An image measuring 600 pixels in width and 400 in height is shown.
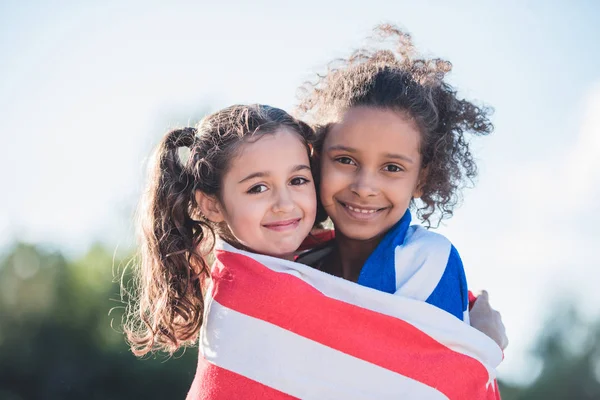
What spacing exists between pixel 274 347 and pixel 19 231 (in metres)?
6.31

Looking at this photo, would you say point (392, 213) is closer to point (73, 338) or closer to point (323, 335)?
point (323, 335)

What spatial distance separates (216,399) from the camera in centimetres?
224

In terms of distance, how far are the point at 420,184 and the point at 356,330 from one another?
0.86 meters

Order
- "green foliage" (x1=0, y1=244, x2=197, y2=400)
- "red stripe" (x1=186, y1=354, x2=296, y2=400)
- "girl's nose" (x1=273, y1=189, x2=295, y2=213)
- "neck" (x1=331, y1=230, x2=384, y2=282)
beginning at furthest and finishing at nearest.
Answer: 1. "green foliage" (x1=0, y1=244, x2=197, y2=400)
2. "neck" (x1=331, y1=230, x2=384, y2=282)
3. "girl's nose" (x1=273, y1=189, x2=295, y2=213)
4. "red stripe" (x1=186, y1=354, x2=296, y2=400)

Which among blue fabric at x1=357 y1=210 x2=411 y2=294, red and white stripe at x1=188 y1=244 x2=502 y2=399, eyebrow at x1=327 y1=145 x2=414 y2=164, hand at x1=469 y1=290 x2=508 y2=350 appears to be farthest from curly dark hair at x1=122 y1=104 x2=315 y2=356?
hand at x1=469 y1=290 x2=508 y2=350

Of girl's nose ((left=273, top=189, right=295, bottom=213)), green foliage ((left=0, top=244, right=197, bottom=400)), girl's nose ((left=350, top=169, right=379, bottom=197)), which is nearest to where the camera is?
girl's nose ((left=273, top=189, right=295, bottom=213))

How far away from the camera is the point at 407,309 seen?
7.47ft

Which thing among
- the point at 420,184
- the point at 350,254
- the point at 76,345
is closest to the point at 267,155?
the point at 350,254

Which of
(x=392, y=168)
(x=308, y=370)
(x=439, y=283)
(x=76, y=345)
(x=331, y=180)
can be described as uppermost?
(x=392, y=168)

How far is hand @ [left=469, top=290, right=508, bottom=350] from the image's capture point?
2650 mm

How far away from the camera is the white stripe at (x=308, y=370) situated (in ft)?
7.17

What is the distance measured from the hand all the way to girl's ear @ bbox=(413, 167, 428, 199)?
49 cm

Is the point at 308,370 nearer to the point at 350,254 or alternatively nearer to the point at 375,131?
the point at 350,254

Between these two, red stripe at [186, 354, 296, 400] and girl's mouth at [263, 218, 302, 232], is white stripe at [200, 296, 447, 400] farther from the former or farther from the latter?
girl's mouth at [263, 218, 302, 232]
